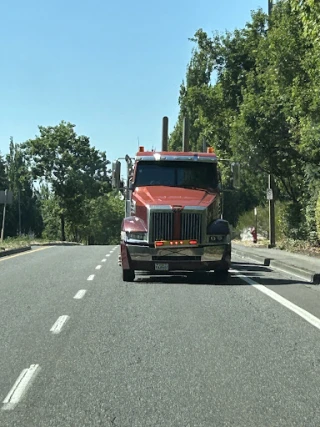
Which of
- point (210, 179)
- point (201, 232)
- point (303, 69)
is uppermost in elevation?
point (303, 69)

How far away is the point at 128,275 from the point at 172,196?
2.02 m

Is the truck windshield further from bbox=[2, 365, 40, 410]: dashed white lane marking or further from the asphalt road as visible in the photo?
bbox=[2, 365, 40, 410]: dashed white lane marking

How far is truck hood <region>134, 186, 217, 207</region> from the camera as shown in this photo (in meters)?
14.8

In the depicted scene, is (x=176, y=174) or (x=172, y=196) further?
(x=176, y=174)

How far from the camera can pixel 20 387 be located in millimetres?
6137

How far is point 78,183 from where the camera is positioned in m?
71.1

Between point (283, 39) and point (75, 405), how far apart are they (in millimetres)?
16370

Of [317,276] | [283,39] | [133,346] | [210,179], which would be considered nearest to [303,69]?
[283,39]

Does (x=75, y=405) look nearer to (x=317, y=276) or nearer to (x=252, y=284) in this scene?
(x=252, y=284)

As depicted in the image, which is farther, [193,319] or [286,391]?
[193,319]

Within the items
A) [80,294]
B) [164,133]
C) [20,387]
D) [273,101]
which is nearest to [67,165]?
[273,101]

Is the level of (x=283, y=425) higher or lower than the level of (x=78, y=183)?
lower

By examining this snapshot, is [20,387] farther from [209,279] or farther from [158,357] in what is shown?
[209,279]

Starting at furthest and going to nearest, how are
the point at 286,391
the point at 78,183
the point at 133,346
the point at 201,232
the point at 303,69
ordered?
1. the point at 78,183
2. the point at 303,69
3. the point at 201,232
4. the point at 133,346
5. the point at 286,391
